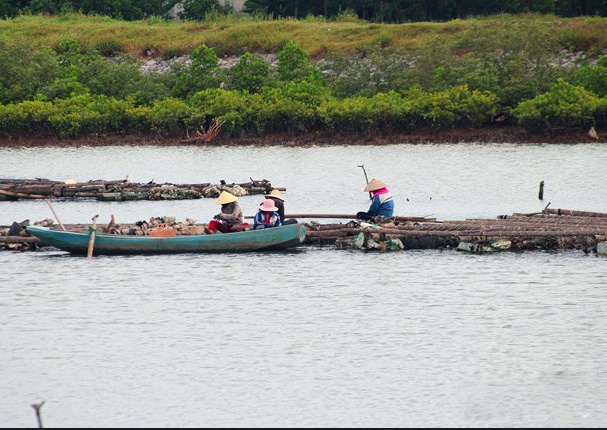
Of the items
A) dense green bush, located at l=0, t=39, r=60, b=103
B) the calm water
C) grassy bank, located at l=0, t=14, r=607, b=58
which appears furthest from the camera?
dense green bush, located at l=0, t=39, r=60, b=103

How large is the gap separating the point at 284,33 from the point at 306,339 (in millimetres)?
43244

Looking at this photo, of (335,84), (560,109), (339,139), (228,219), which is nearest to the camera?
(228,219)

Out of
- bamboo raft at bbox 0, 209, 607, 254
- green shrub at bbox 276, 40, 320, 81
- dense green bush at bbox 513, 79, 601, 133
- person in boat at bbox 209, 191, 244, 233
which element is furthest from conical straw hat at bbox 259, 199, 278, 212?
green shrub at bbox 276, 40, 320, 81

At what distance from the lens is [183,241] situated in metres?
27.0

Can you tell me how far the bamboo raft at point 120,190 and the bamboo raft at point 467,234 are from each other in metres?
8.47

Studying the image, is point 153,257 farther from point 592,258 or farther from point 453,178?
point 453,178

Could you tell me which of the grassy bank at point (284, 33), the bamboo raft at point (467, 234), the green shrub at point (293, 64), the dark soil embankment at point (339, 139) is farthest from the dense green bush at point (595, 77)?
the bamboo raft at point (467, 234)

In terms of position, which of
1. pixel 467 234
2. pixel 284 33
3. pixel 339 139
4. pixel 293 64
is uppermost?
pixel 284 33

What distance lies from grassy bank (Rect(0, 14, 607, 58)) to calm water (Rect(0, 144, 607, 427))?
77.7 ft

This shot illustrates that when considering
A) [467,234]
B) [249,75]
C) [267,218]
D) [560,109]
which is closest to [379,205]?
[467,234]

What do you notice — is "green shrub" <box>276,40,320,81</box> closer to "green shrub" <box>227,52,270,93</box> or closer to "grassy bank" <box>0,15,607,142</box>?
"grassy bank" <box>0,15,607,142</box>

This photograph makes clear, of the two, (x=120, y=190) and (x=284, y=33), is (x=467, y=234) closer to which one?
(x=120, y=190)

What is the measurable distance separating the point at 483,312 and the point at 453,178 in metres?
19.0

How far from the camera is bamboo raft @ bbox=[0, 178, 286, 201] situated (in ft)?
120
